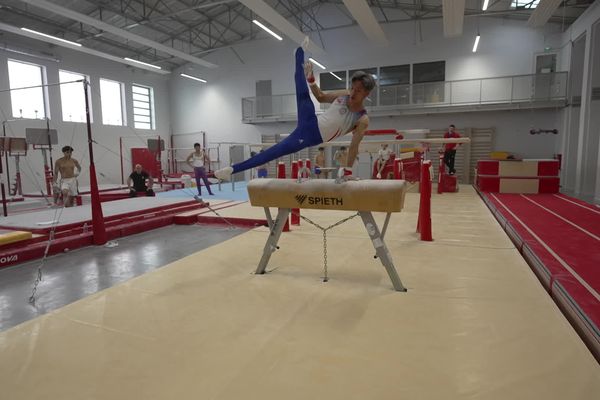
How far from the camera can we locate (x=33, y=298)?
3301 millimetres

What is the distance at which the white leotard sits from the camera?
125 inches

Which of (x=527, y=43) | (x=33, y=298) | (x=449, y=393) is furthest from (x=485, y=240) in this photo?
(x=527, y=43)

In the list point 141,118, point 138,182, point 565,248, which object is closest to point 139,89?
point 141,118

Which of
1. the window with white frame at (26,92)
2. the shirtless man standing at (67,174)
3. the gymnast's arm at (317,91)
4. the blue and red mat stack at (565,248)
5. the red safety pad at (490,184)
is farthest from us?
the window with white frame at (26,92)

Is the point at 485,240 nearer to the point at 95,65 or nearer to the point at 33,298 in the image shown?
the point at 33,298

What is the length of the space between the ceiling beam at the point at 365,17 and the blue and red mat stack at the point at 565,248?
686cm

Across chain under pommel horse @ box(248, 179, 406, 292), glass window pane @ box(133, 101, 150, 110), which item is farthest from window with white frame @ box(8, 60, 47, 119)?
chain under pommel horse @ box(248, 179, 406, 292)

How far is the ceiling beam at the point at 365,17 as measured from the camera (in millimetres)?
10555

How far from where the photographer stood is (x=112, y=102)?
17453 millimetres

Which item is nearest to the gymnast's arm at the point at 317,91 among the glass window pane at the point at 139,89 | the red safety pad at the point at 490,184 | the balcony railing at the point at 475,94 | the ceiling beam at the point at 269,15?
the red safety pad at the point at 490,184

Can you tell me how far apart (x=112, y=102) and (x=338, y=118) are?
17.4m

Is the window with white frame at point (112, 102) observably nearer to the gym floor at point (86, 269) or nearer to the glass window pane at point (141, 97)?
the glass window pane at point (141, 97)

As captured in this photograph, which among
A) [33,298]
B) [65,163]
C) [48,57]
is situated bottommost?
[33,298]

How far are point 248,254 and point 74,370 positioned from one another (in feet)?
7.94
